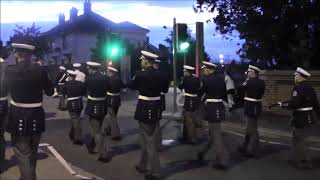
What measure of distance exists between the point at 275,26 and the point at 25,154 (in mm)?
18251

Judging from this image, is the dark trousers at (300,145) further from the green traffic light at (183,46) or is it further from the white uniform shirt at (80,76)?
the green traffic light at (183,46)

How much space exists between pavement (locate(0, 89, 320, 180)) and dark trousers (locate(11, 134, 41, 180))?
1.27 meters

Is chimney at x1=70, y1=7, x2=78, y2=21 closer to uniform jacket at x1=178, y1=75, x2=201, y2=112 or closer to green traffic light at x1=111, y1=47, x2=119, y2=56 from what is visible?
green traffic light at x1=111, y1=47, x2=119, y2=56

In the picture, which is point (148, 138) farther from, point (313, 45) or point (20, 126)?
point (313, 45)


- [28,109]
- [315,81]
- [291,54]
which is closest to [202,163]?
[28,109]

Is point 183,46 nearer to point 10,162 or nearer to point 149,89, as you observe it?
point 149,89

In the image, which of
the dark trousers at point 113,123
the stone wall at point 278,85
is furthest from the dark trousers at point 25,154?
the stone wall at point 278,85

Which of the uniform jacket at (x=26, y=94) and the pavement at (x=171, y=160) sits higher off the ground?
the uniform jacket at (x=26, y=94)

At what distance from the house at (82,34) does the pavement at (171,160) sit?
61.5m

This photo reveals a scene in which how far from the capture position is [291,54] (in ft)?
81.2

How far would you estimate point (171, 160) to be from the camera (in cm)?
1205

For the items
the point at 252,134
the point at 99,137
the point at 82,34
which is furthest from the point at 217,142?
the point at 82,34

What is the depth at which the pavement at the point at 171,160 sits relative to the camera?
10.2 metres

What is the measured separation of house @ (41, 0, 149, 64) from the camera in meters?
80.2
